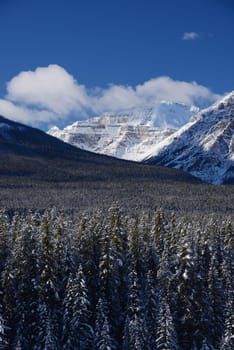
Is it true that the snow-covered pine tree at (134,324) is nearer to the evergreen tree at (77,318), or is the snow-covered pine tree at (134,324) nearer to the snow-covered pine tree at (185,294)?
the evergreen tree at (77,318)

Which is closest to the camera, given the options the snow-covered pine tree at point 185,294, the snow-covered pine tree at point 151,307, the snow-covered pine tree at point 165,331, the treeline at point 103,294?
the snow-covered pine tree at point 165,331

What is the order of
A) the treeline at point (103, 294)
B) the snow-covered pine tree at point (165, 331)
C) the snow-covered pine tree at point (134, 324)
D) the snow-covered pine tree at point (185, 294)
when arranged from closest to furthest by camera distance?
the snow-covered pine tree at point (165, 331) → the treeline at point (103, 294) → the snow-covered pine tree at point (134, 324) → the snow-covered pine tree at point (185, 294)

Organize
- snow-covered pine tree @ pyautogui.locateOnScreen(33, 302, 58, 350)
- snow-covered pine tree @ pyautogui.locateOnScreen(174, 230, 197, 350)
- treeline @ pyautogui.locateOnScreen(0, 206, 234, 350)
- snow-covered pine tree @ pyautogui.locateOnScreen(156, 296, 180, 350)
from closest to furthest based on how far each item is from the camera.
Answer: snow-covered pine tree @ pyautogui.locateOnScreen(33, 302, 58, 350), snow-covered pine tree @ pyautogui.locateOnScreen(156, 296, 180, 350), treeline @ pyautogui.locateOnScreen(0, 206, 234, 350), snow-covered pine tree @ pyautogui.locateOnScreen(174, 230, 197, 350)

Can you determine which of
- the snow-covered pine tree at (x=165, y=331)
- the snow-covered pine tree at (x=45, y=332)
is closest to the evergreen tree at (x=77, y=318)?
the snow-covered pine tree at (x=45, y=332)

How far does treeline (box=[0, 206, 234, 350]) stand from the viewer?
65000 millimetres

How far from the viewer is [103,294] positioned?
71812 mm

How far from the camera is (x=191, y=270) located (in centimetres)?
6875

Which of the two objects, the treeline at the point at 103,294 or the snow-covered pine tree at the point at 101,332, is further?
the treeline at the point at 103,294

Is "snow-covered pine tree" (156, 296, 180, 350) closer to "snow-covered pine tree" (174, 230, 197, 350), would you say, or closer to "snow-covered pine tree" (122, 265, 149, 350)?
"snow-covered pine tree" (122, 265, 149, 350)

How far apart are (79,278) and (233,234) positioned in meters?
38.2

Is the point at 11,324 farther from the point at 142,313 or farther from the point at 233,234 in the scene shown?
the point at 233,234

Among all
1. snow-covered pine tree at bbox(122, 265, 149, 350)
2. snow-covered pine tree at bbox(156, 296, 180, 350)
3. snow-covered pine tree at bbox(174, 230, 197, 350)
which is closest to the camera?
snow-covered pine tree at bbox(156, 296, 180, 350)

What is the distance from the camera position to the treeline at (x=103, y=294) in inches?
2559

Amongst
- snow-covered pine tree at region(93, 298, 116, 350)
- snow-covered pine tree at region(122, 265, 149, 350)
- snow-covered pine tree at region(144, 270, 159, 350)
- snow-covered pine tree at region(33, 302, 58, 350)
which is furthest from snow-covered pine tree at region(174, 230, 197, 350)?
snow-covered pine tree at region(33, 302, 58, 350)
